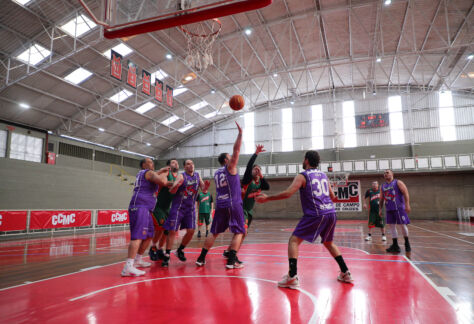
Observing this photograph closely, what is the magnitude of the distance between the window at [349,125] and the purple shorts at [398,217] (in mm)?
20261

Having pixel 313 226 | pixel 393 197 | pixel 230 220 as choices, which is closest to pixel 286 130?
pixel 393 197

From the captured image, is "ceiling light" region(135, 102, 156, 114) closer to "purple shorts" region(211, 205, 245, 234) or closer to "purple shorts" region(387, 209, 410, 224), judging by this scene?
"purple shorts" region(211, 205, 245, 234)

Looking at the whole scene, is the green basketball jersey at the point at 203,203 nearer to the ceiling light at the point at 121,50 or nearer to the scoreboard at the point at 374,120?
the ceiling light at the point at 121,50

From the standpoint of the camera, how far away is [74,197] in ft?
59.2

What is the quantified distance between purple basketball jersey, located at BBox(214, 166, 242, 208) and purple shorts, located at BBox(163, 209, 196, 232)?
0.75m

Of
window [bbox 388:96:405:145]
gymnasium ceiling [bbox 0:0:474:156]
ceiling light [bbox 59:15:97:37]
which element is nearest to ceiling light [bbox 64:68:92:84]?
gymnasium ceiling [bbox 0:0:474:156]

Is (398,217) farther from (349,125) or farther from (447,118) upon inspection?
(447,118)

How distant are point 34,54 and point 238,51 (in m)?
12.0

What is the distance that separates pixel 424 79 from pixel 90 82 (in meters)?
25.2

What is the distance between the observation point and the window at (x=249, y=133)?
27.8 meters

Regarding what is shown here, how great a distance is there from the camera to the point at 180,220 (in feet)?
16.7

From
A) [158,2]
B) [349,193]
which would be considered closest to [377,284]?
[158,2]

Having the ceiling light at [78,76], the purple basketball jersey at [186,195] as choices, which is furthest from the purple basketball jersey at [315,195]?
the ceiling light at [78,76]

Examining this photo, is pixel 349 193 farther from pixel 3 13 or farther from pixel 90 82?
pixel 3 13
